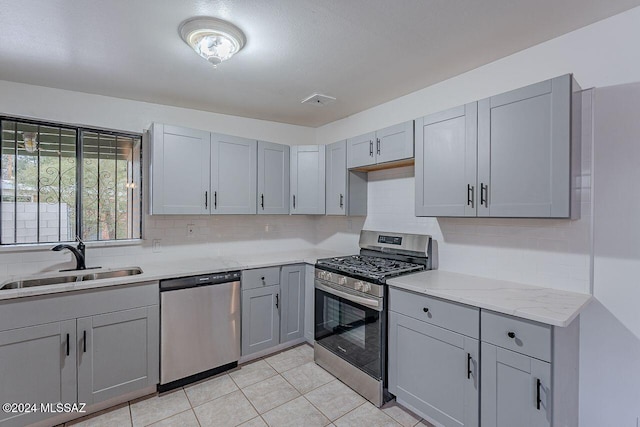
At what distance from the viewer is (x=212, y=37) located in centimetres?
176

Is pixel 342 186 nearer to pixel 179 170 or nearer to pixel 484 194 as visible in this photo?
pixel 484 194

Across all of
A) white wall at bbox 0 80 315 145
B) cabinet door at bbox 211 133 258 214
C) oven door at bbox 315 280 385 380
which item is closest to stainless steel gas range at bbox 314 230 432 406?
oven door at bbox 315 280 385 380

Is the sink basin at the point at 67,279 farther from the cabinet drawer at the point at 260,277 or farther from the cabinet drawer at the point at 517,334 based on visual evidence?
the cabinet drawer at the point at 517,334

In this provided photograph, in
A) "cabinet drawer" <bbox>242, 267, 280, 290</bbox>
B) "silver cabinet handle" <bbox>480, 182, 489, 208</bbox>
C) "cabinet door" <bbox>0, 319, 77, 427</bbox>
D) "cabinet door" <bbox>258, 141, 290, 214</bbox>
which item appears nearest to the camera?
"cabinet door" <bbox>0, 319, 77, 427</bbox>

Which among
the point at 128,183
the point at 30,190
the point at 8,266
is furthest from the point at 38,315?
the point at 128,183

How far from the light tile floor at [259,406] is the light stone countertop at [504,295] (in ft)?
3.05

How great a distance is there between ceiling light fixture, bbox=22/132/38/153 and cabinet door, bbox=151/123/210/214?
902 millimetres

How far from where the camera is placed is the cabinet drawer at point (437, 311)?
5.60 feet

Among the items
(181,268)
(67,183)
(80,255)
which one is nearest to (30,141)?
(67,183)

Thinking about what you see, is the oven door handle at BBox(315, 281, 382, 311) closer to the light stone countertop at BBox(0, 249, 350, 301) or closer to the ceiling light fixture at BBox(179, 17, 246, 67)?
the light stone countertop at BBox(0, 249, 350, 301)

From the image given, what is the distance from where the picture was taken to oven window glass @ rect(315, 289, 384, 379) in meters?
2.19

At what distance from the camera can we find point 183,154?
2.72 m

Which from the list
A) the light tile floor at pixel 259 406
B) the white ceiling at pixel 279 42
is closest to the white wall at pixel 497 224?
the white ceiling at pixel 279 42

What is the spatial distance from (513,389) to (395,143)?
6.06ft
